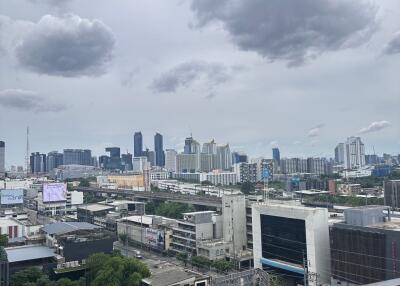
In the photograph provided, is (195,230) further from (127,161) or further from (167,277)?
(127,161)

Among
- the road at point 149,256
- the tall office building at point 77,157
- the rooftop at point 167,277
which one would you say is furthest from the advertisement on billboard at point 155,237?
the tall office building at point 77,157

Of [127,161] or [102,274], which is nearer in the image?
[102,274]

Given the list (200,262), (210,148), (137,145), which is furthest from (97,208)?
(137,145)

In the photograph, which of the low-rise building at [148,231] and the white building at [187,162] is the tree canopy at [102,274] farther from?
the white building at [187,162]

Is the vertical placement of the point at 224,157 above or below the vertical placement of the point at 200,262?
above

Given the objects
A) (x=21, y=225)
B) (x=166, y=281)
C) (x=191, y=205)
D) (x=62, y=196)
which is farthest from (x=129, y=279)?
(x=62, y=196)

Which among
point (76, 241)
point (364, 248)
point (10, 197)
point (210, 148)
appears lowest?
point (76, 241)

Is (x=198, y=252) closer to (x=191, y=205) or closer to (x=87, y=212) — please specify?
(x=191, y=205)

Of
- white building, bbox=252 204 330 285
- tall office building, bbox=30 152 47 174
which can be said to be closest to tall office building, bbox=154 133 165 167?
tall office building, bbox=30 152 47 174
